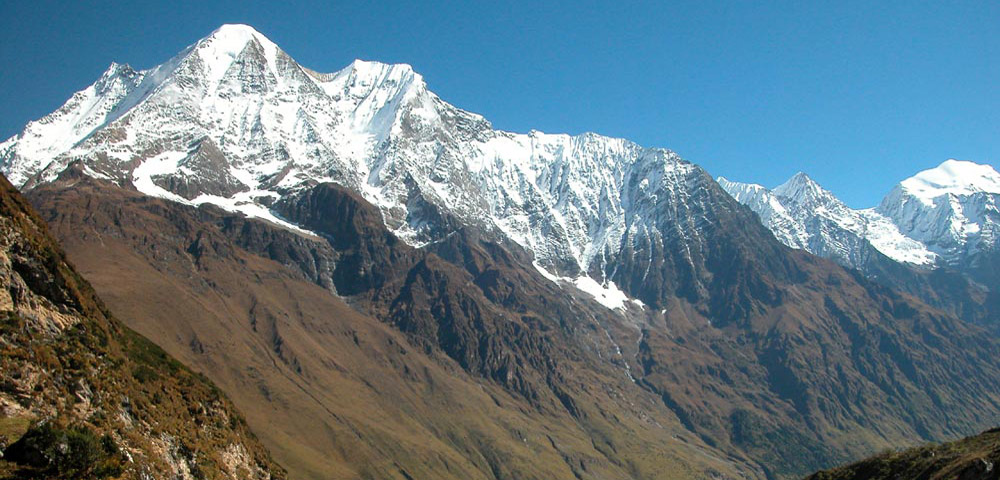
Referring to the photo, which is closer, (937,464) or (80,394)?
(80,394)

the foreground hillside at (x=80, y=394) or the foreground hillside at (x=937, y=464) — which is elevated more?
the foreground hillside at (x=937, y=464)

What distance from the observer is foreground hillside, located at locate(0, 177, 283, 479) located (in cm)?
4912

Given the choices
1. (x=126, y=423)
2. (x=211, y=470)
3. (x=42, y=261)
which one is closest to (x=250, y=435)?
(x=211, y=470)

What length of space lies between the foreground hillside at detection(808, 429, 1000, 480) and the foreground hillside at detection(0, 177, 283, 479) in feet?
228

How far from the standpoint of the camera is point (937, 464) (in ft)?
308

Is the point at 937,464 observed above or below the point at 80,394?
above

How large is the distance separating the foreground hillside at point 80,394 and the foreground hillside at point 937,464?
69.4 m

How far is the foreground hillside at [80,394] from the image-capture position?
49.1 meters

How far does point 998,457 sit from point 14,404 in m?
81.6

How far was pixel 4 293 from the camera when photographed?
5775 cm

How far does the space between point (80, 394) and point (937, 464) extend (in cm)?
9079

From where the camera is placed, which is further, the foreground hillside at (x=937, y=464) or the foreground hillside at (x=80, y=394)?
the foreground hillside at (x=937, y=464)

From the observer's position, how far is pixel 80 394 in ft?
194

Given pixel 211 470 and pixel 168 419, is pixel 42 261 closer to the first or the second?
pixel 168 419
